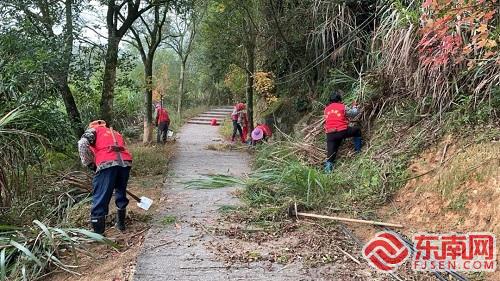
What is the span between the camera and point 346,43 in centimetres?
934

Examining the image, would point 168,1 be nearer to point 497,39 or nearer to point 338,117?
point 338,117

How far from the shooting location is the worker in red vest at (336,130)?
7.37 meters

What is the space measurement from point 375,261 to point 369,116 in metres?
3.74

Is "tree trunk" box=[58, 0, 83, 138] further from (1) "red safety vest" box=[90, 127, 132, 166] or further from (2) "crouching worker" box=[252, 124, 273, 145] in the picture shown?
(2) "crouching worker" box=[252, 124, 273, 145]

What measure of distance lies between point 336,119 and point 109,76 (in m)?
4.43

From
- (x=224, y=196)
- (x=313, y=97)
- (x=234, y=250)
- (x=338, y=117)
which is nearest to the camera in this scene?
(x=234, y=250)

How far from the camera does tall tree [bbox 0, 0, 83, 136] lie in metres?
7.06

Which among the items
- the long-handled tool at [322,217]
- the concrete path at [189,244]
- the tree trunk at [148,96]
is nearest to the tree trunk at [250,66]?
the tree trunk at [148,96]

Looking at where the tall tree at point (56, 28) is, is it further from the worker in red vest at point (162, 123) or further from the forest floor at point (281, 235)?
the worker in red vest at point (162, 123)

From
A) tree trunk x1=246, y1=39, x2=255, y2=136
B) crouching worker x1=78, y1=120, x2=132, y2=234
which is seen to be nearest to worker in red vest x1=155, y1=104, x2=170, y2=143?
tree trunk x1=246, y1=39, x2=255, y2=136

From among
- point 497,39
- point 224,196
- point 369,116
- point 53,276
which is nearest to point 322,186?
point 224,196

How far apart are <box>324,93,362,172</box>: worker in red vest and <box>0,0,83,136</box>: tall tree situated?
4248 millimetres

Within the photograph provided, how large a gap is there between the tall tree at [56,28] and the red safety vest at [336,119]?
425 cm

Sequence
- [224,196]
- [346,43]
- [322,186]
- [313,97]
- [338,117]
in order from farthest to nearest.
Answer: [313,97] < [346,43] < [338,117] < [224,196] < [322,186]
